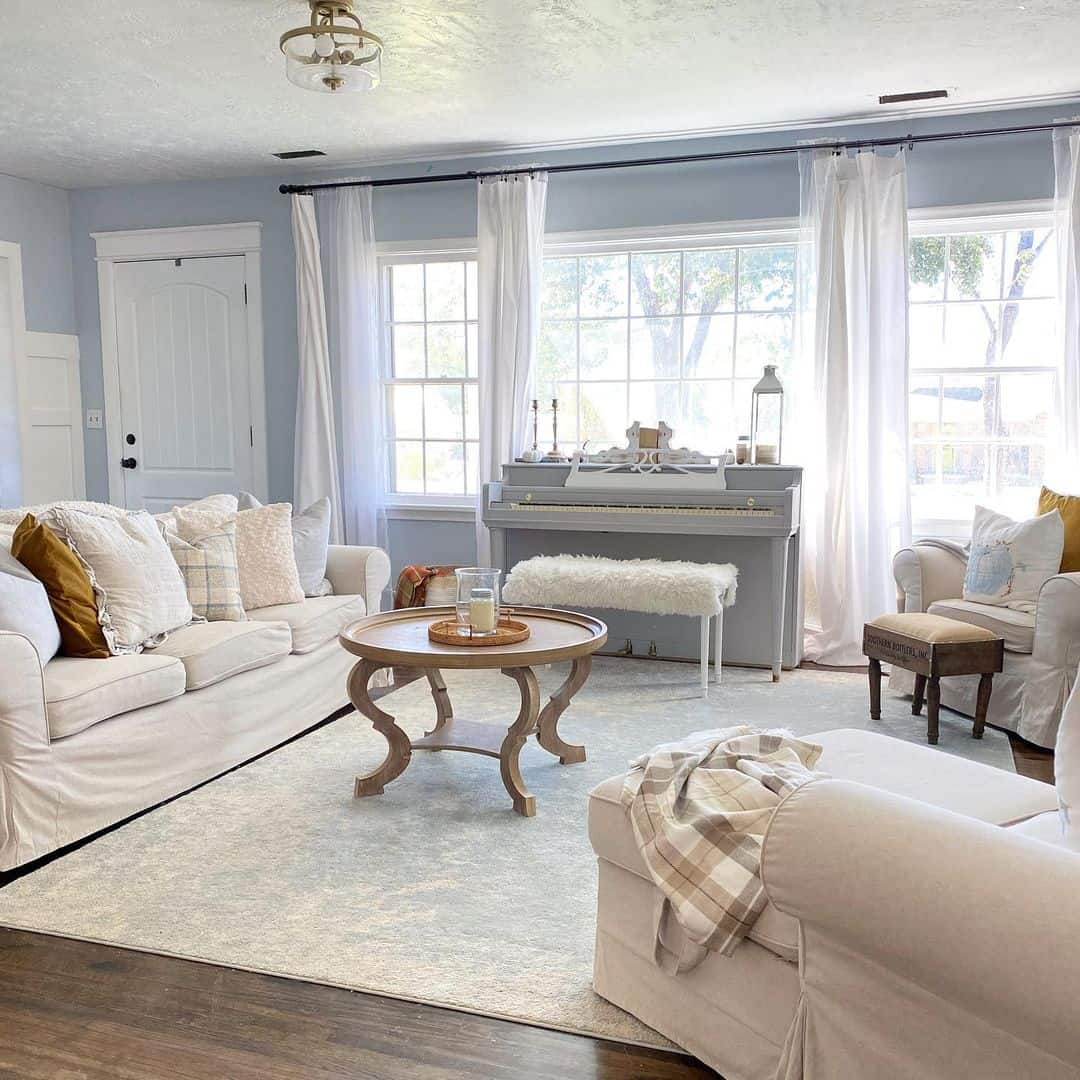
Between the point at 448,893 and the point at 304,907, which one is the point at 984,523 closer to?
the point at 448,893

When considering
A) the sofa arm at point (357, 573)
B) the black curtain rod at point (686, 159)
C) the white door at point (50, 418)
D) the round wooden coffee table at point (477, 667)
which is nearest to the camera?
the round wooden coffee table at point (477, 667)

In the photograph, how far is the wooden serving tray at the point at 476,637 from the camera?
3066mm

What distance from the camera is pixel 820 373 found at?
4.88 meters

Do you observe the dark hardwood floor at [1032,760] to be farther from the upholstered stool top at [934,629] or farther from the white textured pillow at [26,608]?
the white textured pillow at [26,608]

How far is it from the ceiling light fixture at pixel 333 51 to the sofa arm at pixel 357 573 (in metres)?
1.81

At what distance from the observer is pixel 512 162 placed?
5.44 m

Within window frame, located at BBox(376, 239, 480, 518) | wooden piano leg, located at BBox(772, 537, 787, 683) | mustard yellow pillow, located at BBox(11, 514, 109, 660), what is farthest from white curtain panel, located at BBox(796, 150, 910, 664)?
mustard yellow pillow, located at BBox(11, 514, 109, 660)

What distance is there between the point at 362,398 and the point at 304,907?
3.70 meters

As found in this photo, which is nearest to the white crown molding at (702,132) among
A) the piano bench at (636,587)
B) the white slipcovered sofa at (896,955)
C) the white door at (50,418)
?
the white door at (50,418)

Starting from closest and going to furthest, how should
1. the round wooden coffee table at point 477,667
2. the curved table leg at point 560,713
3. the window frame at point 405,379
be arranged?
the round wooden coffee table at point 477,667
the curved table leg at point 560,713
the window frame at point 405,379

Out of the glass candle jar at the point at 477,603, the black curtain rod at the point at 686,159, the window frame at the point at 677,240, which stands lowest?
the glass candle jar at the point at 477,603

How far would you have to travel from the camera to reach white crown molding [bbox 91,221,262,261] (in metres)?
6.00

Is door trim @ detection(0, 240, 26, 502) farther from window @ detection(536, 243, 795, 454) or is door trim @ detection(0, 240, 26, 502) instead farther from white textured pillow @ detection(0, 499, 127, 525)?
window @ detection(536, 243, 795, 454)

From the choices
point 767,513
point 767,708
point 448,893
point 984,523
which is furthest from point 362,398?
point 448,893
